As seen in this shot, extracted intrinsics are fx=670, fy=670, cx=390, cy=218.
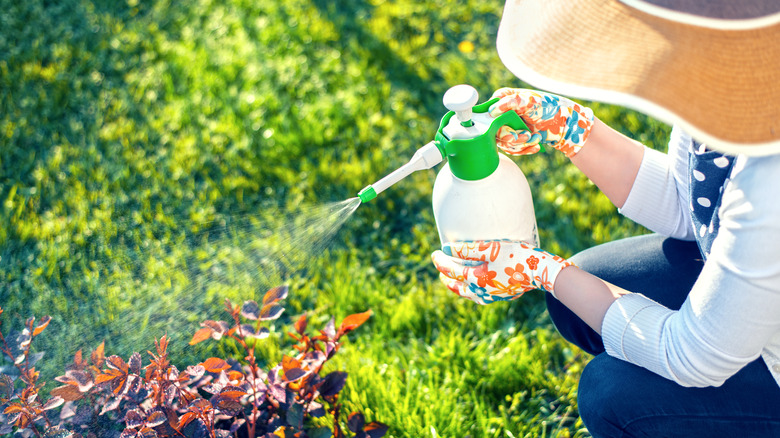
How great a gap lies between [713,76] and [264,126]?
2519mm

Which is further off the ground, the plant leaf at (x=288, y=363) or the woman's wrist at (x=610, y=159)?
the woman's wrist at (x=610, y=159)

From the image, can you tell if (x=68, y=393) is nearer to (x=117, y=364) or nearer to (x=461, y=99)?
(x=117, y=364)

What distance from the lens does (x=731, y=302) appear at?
1.33m

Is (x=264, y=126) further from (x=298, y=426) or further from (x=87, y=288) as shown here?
(x=298, y=426)

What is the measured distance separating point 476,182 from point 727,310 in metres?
0.64

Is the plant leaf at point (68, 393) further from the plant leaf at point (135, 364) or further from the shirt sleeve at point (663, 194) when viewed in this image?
the shirt sleeve at point (663, 194)

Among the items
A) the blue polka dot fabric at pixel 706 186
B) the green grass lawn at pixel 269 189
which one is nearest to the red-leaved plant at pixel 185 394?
the green grass lawn at pixel 269 189

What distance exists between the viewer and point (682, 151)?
71.2 inches

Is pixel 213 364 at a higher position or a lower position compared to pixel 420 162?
lower

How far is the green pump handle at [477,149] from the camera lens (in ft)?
5.36

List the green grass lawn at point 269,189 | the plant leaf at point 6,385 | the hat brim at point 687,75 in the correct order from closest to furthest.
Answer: the hat brim at point 687,75 < the plant leaf at point 6,385 < the green grass lawn at point 269,189

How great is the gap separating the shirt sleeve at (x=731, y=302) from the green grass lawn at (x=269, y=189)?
2.29 feet

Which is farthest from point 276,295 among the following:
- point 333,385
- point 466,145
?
point 466,145

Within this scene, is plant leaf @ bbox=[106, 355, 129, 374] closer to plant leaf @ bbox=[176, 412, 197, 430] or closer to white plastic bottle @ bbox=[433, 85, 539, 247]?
plant leaf @ bbox=[176, 412, 197, 430]
